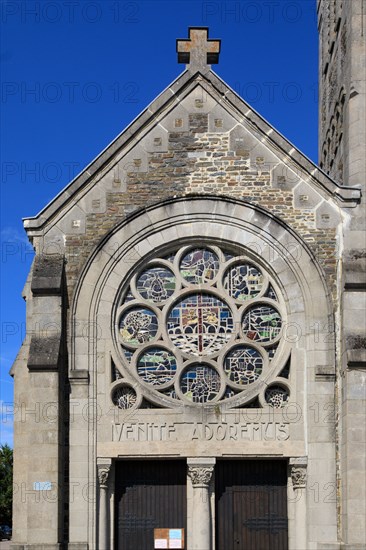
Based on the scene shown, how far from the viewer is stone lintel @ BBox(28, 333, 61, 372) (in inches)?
755

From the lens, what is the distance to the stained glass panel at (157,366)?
2011cm

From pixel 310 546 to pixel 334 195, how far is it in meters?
7.23

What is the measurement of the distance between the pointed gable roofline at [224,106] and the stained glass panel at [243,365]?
3714 mm

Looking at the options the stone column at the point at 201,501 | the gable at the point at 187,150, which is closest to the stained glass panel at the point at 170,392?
the stone column at the point at 201,501

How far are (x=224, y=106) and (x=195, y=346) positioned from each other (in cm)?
525

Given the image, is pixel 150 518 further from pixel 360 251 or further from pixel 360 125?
pixel 360 125

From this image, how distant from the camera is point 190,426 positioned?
64.5ft

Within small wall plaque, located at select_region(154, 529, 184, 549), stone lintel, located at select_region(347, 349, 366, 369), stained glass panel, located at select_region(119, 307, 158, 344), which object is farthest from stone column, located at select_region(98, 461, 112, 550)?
stone lintel, located at select_region(347, 349, 366, 369)

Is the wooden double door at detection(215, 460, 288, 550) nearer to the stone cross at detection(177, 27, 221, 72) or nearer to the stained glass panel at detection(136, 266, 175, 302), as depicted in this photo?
the stained glass panel at detection(136, 266, 175, 302)

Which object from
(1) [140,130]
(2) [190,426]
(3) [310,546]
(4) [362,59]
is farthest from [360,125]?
(3) [310,546]

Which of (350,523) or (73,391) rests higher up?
(73,391)

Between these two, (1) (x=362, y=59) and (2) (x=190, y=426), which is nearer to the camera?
(2) (x=190, y=426)

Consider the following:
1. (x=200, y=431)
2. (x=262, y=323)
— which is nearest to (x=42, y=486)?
(x=200, y=431)

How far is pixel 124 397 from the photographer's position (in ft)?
65.8
